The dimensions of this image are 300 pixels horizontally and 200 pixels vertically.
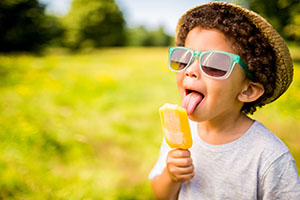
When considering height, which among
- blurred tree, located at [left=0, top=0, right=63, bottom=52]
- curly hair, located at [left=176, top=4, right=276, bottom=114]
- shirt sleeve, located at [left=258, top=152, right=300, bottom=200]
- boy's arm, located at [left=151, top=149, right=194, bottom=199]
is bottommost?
shirt sleeve, located at [left=258, top=152, right=300, bottom=200]

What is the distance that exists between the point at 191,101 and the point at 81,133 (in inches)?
125

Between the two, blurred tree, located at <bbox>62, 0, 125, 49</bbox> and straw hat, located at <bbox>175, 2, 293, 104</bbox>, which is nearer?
straw hat, located at <bbox>175, 2, 293, 104</bbox>

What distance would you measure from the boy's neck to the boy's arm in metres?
0.24

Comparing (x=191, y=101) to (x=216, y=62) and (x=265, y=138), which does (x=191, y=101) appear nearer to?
(x=216, y=62)

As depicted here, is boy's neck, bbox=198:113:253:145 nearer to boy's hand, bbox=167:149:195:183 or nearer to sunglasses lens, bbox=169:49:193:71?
boy's hand, bbox=167:149:195:183

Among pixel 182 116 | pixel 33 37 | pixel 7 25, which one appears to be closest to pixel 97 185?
pixel 182 116

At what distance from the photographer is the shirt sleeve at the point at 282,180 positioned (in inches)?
47.9

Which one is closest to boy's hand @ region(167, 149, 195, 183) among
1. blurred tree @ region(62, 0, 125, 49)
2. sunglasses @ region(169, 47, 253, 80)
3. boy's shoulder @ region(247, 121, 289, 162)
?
boy's shoulder @ region(247, 121, 289, 162)

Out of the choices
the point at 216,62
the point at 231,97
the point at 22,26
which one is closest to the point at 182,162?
the point at 231,97

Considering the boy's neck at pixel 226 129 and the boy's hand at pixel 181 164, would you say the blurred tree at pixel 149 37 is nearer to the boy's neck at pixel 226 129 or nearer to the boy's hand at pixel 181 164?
the boy's neck at pixel 226 129

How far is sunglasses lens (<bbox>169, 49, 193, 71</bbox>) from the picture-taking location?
1.37 metres

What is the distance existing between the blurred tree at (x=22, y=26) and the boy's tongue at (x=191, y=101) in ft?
37.7

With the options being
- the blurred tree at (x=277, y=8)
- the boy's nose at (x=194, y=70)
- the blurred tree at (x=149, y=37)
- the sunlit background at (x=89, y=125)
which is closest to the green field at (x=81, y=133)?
the sunlit background at (x=89, y=125)

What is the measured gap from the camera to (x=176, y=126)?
1.32 metres
